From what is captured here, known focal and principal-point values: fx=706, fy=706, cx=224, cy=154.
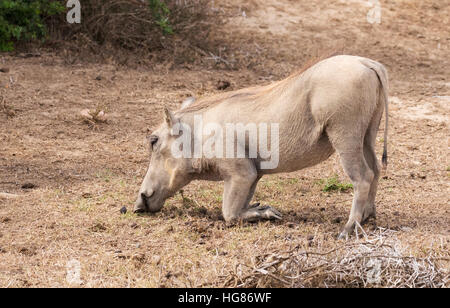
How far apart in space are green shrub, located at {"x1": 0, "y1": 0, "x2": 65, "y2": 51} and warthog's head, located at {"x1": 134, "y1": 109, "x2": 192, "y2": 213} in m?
4.00

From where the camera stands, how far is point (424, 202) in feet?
17.1

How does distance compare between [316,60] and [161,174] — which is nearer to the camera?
[316,60]

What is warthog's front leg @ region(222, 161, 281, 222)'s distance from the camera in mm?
4707

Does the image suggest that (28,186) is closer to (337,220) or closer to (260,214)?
(260,214)

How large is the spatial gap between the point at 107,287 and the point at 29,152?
289cm

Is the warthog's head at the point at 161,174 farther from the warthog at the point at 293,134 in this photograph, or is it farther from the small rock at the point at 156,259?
the small rock at the point at 156,259

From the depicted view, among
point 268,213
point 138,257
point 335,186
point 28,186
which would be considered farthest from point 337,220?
point 28,186

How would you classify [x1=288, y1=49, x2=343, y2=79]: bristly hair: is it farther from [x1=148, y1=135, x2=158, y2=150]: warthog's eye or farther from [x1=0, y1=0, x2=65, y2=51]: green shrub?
[x1=0, y1=0, x2=65, y2=51]: green shrub

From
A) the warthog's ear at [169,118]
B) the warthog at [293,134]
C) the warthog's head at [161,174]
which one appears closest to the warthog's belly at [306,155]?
the warthog at [293,134]

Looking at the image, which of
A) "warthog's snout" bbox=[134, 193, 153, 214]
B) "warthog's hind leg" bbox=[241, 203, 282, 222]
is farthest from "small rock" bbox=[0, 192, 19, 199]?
"warthog's hind leg" bbox=[241, 203, 282, 222]

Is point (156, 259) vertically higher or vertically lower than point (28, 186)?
higher

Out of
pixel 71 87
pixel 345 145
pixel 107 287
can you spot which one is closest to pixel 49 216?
pixel 107 287

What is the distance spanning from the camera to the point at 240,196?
4719mm

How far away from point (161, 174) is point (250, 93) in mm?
839
